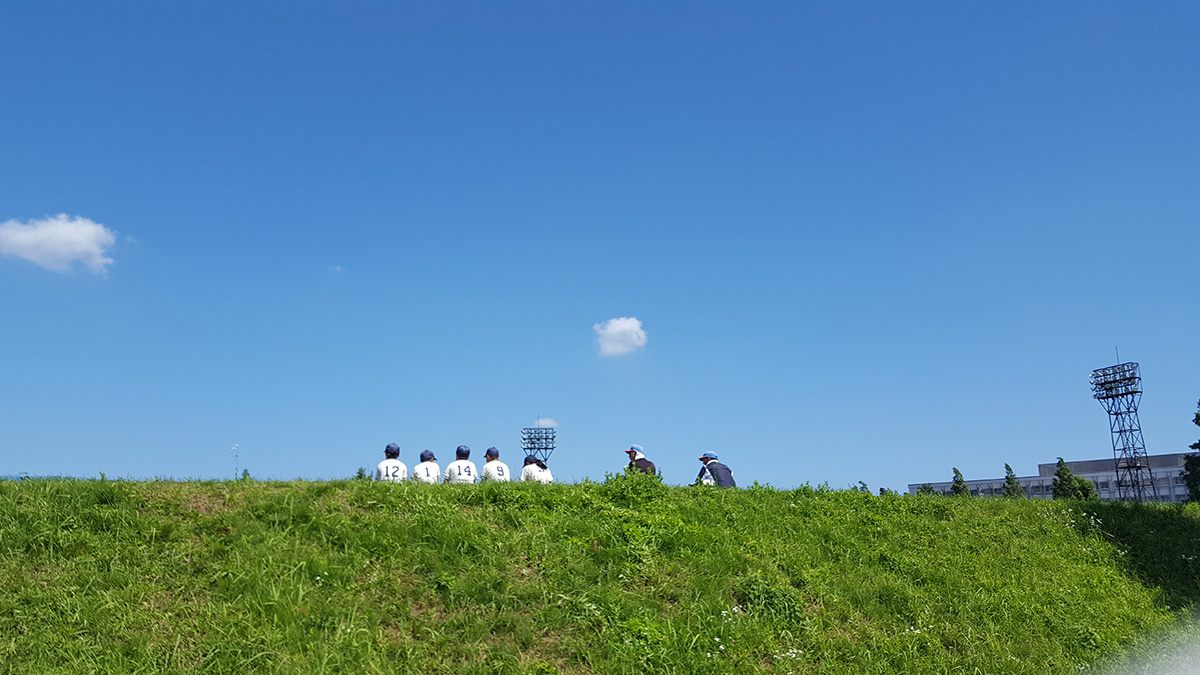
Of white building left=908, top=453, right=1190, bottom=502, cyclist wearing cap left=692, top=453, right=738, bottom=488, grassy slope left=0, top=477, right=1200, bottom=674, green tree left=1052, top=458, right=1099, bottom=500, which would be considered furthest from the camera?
white building left=908, top=453, right=1190, bottom=502

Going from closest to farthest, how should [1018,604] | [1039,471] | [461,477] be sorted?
[1018,604], [461,477], [1039,471]

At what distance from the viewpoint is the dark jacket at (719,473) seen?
15469 mm

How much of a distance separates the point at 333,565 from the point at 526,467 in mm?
9083

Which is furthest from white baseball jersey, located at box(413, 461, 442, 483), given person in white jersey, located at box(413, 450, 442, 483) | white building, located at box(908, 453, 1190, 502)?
white building, located at box(908, 453, 1190, 502)

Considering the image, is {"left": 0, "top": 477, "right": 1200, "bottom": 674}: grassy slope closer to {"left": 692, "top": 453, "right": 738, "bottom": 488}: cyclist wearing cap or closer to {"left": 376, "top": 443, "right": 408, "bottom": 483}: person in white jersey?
{"left": 692, "top": 453, "right": 738, "bottom": 488}: cyclist wearing cap

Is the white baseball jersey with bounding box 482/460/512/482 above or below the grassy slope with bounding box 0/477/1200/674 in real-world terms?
above

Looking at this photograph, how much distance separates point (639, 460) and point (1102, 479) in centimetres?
10591

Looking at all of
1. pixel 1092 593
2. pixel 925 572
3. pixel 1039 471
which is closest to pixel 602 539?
pixel 925 572

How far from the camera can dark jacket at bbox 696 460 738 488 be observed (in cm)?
1547

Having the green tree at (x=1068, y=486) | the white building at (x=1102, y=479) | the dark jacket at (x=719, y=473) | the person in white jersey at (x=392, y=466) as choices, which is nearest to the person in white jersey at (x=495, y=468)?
the person in white jersey at (x=392, y=466)

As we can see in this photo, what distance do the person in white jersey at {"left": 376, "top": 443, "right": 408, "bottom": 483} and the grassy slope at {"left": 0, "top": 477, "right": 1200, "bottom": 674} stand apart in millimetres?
5042

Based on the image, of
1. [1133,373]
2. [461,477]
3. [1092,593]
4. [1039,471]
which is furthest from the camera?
[1039,471]

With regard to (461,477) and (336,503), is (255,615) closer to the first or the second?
(336,503)

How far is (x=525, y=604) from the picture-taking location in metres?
8.76
